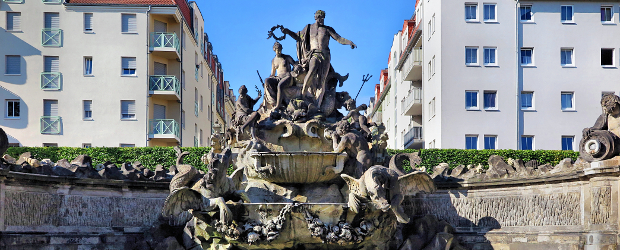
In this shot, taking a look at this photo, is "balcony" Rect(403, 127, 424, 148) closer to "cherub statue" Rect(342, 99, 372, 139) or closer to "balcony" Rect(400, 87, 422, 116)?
"balcony" Rect(400, 87, 422, 116)

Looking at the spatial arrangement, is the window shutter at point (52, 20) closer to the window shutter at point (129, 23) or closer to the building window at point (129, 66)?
the window shutter at point (129, 23)

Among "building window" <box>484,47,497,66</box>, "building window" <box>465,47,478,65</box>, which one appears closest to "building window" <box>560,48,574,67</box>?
"building window" <box>484,47,497,66</box>

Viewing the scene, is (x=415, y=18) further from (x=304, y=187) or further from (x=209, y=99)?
(x=304, y=187)

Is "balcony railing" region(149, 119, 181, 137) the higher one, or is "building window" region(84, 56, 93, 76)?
"building window" region(84, 56, 93, 76)

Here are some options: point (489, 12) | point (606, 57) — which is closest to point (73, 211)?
point (489, 12)

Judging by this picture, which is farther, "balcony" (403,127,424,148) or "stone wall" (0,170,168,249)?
"balcony" (403,127,424,148)

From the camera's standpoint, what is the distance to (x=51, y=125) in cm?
4153

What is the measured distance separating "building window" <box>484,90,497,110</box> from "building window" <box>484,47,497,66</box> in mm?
1607

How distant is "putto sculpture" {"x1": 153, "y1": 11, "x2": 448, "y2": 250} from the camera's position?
597 inches

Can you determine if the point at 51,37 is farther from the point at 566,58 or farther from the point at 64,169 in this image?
the point at 566,58

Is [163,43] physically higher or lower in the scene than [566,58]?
higher

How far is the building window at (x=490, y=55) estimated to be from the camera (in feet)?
134

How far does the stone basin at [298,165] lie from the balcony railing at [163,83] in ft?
87.3

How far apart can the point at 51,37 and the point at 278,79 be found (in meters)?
26.6
